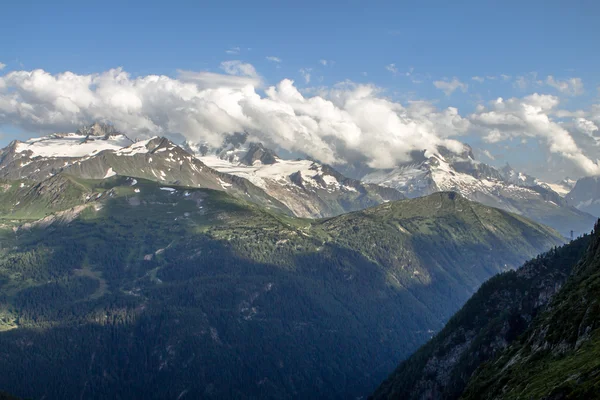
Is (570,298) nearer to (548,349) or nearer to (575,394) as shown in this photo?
(548,349)

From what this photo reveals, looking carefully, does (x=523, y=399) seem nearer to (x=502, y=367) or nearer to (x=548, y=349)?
(x=548, y=349)

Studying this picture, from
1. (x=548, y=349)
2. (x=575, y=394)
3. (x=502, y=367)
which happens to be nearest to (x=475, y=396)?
(x=502, y=367)

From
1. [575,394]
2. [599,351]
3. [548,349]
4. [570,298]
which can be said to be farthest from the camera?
[570,298]

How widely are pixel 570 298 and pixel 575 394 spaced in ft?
226

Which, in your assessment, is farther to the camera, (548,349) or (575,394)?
(548,349)

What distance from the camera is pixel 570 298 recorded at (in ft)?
477

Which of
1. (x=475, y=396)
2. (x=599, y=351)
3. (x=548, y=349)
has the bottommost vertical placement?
(x=475, y=396)

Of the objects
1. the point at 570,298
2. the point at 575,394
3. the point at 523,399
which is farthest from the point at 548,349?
the point at 575,394

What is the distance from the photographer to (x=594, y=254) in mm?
181125

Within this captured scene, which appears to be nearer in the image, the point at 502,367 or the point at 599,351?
the point at 599,351

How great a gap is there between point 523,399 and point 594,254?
9711 centimetres

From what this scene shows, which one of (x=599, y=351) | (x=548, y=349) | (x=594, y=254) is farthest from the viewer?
(x=594, y=254)

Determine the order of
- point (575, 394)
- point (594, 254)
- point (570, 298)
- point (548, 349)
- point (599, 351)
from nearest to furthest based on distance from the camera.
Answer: point (575, 394)
point (599, 351)
point (548, 349)
point (570, 298)
point (594, 254)

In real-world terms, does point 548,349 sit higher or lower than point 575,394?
lower
